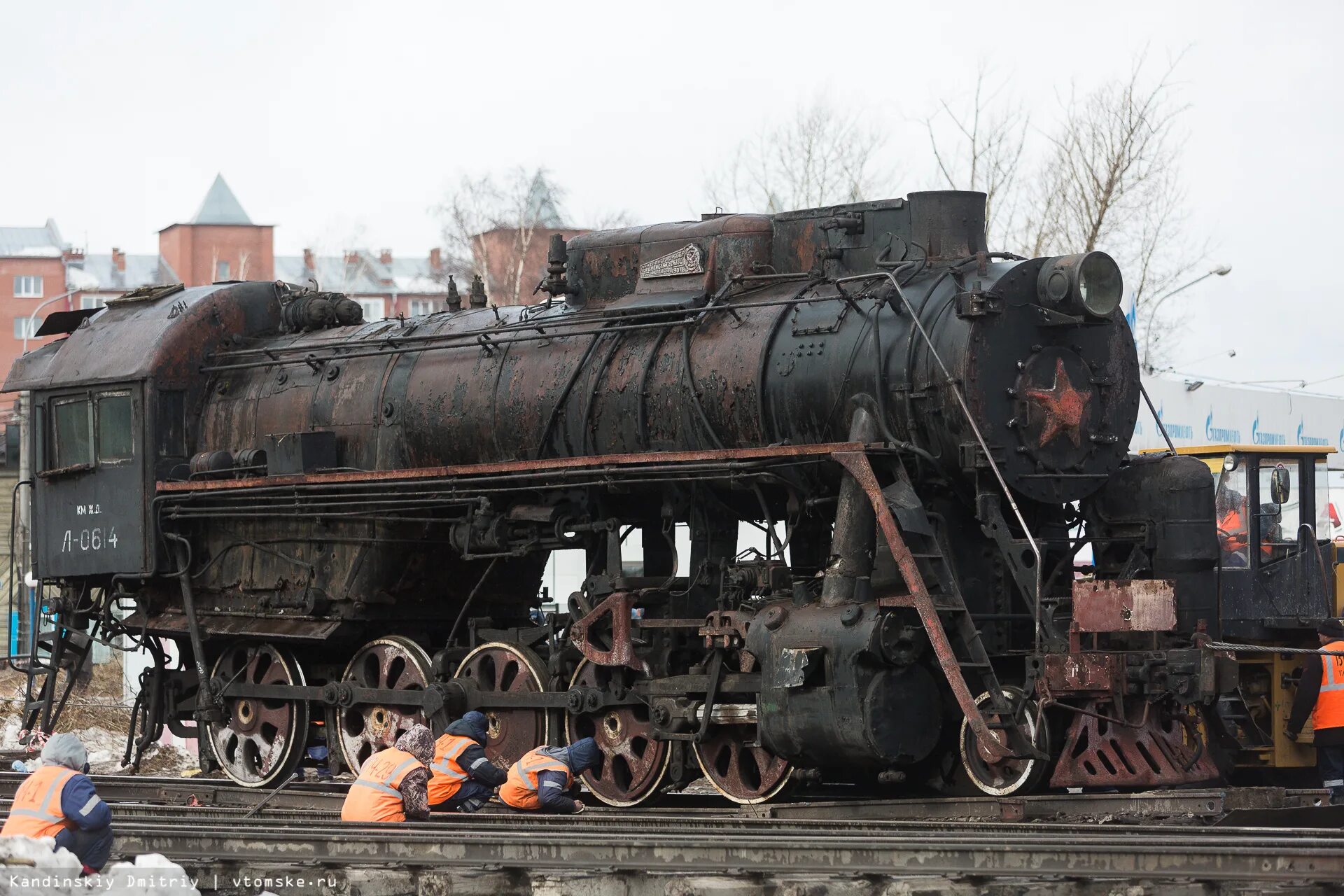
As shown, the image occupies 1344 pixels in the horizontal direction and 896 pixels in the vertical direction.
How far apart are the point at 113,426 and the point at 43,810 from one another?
21.5ft

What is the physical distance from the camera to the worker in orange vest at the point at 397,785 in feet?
34.0

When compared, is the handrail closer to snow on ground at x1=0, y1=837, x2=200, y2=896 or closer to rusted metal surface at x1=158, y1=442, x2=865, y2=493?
rusted metal surface at x1=158, y1=442, x2=865, y2=493

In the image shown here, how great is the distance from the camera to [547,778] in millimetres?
Answer: 11336

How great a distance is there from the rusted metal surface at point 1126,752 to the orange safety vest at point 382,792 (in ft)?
12.6

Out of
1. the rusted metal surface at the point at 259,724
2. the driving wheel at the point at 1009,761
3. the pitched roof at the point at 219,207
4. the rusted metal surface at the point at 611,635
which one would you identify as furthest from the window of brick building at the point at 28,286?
the driving wheel at the point at 1009,761

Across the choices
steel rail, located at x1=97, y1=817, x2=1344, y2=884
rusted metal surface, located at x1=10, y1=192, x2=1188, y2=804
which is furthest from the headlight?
steel rail, located at x1=97, y1=817, x2=1344, y2=884

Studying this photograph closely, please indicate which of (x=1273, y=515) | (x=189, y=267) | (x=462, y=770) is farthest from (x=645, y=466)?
(x=189, y=267)

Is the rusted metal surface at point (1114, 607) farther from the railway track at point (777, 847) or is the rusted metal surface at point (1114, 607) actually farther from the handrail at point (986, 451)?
the railway track at point (777, 847)

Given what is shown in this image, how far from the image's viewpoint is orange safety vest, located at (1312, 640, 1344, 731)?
500 inches

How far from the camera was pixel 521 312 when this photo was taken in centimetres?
1315

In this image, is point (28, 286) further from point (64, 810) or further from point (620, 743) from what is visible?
point (64, 810)

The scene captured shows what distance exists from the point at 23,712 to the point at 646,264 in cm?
727

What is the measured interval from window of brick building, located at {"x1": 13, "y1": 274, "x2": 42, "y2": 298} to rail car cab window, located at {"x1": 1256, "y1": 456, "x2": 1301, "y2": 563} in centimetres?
7323

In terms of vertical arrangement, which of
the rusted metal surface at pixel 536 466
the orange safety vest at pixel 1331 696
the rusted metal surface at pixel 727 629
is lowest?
the orange safety vest at pixel 1331 696
